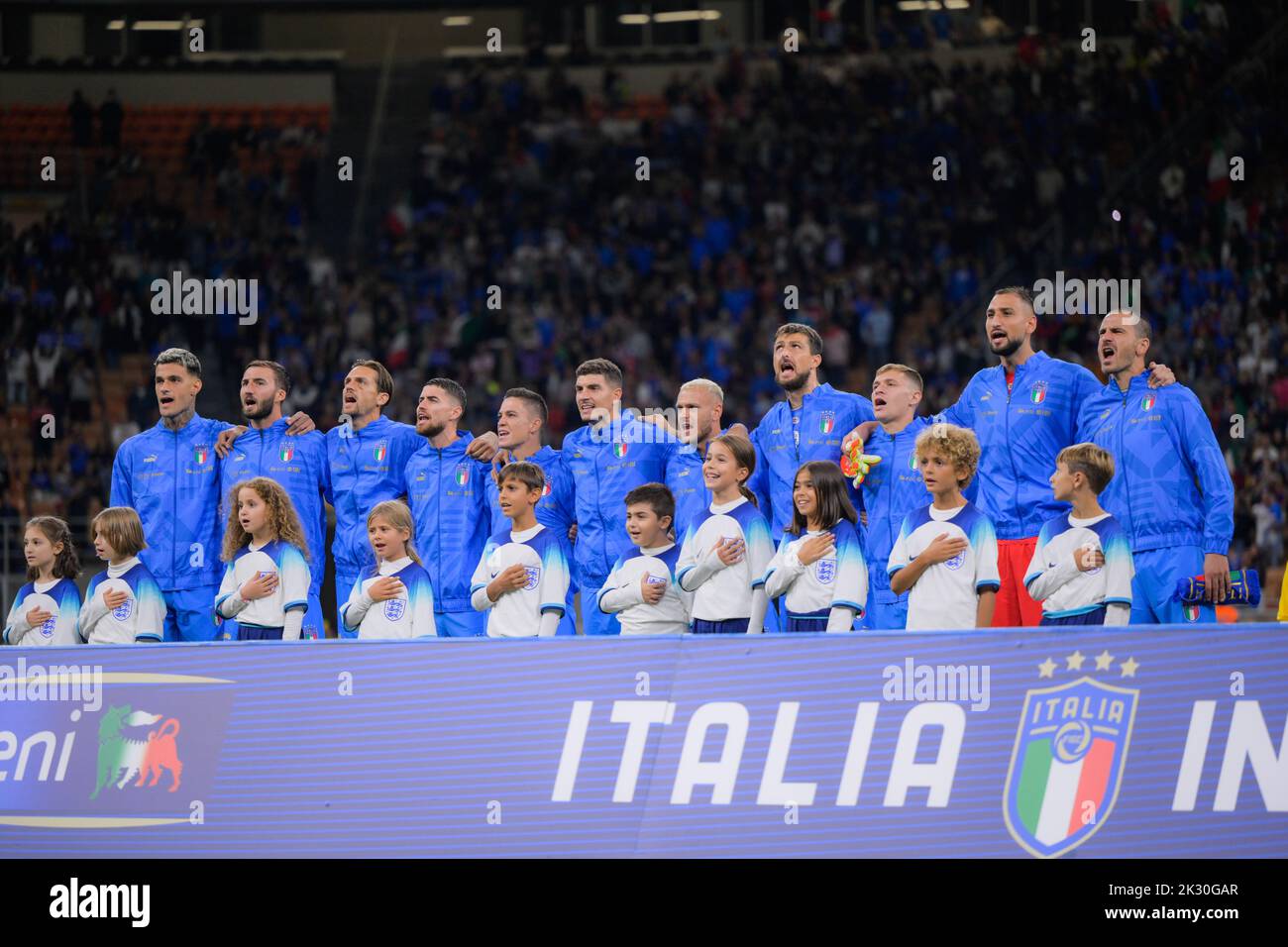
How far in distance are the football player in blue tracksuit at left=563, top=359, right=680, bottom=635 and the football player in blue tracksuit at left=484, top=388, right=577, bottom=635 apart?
0.48 ft

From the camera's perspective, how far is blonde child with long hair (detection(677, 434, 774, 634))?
8297 millimetres

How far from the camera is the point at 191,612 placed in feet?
33.3

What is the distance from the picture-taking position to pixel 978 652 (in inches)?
254

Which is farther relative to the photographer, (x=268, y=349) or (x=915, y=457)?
(x=268, y=349)

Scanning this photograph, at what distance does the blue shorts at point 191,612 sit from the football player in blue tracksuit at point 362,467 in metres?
0.76

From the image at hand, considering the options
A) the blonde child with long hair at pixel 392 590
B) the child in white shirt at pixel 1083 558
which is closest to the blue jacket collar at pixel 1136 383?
the child in white shirt at pixel 1083 558

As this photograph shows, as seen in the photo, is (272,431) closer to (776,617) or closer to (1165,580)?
(776,617)

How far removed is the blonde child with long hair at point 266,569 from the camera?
352 inches

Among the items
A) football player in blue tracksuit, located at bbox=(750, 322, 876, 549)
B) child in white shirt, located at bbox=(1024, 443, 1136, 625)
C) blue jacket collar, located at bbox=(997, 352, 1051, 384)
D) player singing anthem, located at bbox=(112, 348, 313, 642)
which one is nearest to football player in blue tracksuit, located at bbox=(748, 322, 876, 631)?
football player in blue tracksuit, located at bbox=(750, 322, 876, 549)

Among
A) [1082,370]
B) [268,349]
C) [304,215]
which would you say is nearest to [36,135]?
[304,215]

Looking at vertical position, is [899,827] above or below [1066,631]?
below
